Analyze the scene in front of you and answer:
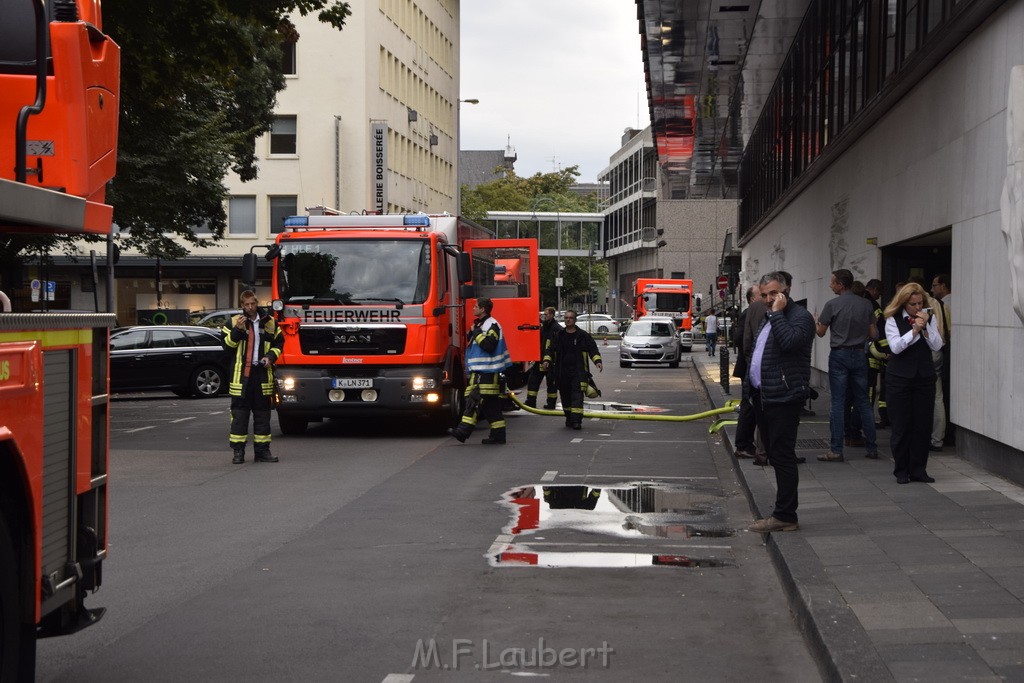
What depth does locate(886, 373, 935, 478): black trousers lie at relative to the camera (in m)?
11.6

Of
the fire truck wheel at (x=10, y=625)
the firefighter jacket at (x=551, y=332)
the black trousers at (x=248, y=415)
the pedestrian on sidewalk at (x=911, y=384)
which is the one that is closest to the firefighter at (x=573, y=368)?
the firefighter jacket at (x=551, y=332)

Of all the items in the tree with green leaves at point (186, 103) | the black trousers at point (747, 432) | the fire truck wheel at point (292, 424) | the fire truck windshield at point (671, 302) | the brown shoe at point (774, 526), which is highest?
the tree with green leaves at point (186, 103)

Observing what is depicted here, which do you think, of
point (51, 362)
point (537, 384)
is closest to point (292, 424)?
point (537, 384)

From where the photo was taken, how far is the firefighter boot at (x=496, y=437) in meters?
17.1

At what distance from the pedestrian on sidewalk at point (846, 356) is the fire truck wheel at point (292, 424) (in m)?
7.80

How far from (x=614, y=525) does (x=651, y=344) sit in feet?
110

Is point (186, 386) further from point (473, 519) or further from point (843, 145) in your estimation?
point (473, 519)

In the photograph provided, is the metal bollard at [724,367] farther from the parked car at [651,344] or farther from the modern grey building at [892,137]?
the parked car at [651,344]

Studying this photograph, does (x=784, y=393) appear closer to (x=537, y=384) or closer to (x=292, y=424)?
(x=292, y=424)

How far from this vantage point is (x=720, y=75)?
30.4 meters

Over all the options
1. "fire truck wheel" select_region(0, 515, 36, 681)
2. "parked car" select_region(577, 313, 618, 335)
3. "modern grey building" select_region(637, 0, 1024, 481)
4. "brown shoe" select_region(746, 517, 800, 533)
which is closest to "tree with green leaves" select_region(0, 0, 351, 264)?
"fire truck wheel" select_region(0, 515, 36, 681)

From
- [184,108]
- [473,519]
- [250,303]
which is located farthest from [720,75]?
[473,519]

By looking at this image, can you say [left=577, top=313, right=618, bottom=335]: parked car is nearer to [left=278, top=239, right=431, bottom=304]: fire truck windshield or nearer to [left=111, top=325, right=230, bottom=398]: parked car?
[left=111, top=325, right=230, bottom=398]: parked car

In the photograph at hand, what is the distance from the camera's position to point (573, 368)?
1952 centimetres
